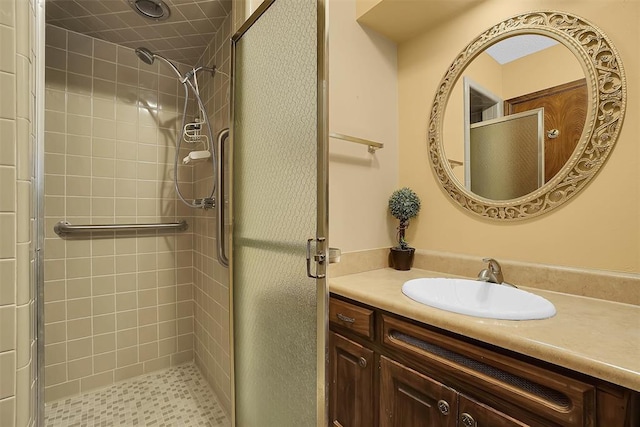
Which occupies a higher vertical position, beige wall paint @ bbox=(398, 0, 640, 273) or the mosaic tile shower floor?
beige wall paint @ bbox=(398, 0, 640, 273)

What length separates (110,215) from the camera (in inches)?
73.5

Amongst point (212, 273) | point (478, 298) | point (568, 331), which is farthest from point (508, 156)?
point (212, 273)

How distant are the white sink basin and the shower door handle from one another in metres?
1.00

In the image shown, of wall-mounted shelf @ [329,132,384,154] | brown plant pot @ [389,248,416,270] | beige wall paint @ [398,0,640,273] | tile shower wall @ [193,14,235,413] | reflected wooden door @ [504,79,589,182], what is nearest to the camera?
beige wall paint @ [398,0,640,273]

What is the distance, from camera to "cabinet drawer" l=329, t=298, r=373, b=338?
3.49ft

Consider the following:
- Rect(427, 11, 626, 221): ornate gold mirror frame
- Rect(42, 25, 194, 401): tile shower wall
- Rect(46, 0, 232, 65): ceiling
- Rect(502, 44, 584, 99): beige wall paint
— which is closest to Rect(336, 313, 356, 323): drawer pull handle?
Rect(427, 11, 626, 221): ornate gold mirror frame

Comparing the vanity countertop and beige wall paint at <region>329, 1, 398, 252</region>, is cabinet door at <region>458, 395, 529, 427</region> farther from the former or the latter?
beige wall paint at <region>329, 1, 398, 252</region>

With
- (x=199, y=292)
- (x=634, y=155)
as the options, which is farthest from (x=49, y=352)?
(x=634, y=155)

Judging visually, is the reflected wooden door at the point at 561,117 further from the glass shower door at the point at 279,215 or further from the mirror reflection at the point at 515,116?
the glass shower door at the point at 279,215

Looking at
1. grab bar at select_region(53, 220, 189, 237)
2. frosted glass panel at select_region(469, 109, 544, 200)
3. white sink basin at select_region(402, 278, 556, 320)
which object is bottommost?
white sink basin at select_region(402, 278, 556, 320)

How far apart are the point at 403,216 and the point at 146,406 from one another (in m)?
1.87

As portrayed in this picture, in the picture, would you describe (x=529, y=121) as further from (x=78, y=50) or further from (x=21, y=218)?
(x=78, y=50)

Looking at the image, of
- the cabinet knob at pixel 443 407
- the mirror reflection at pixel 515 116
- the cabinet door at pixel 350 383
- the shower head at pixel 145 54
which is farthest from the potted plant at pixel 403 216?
the shower head at pixel 145 54

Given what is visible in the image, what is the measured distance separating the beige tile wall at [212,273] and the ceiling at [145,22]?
85 millimetres
